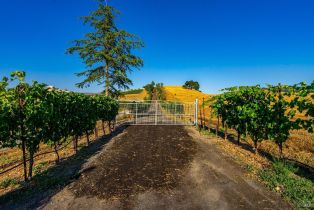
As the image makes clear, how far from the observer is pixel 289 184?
7.88m

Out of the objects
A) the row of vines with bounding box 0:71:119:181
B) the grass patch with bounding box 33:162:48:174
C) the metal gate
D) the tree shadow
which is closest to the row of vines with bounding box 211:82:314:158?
the tree shadow

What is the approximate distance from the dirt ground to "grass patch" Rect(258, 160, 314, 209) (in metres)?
0.35

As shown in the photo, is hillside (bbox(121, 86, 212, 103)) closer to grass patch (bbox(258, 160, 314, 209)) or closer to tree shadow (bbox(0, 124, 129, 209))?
tree shadow (bbox(0, 124, 129, 209))

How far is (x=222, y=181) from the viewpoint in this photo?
8461 millimetres

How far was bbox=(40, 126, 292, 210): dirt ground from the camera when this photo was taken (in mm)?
6832

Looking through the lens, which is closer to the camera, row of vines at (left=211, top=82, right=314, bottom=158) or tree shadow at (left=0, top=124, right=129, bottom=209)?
tree shadow at (left=0, top=124, right=129, bottom=209)

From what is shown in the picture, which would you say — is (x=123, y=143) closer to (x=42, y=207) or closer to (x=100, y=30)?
(x=42, y=207)

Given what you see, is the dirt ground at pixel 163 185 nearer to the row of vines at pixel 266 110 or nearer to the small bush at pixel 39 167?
the small bush at pixel 39 167

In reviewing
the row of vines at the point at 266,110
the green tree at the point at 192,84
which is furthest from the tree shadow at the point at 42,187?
the green tree at the point at 192,84

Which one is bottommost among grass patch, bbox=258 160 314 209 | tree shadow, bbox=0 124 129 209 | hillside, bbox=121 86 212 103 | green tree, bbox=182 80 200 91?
tree shadow, bbox=0 124 129 209

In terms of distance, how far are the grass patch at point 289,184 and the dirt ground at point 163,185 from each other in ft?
1.16

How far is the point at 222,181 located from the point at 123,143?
7927 mm

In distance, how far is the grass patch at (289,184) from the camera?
6789mm

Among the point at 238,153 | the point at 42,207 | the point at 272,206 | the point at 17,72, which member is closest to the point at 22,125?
the point at 17,72
